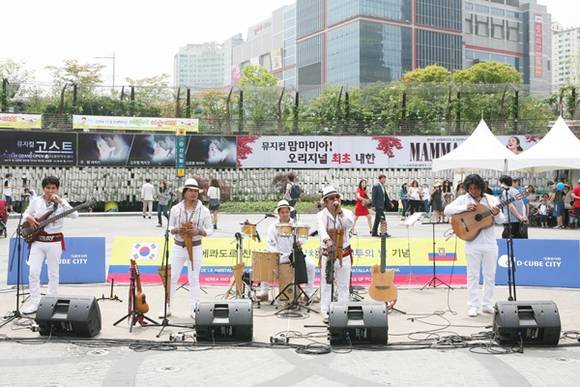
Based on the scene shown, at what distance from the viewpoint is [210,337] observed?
7605 mm

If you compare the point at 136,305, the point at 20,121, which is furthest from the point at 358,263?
the point at 20,121

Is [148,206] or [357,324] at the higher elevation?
[148,206]

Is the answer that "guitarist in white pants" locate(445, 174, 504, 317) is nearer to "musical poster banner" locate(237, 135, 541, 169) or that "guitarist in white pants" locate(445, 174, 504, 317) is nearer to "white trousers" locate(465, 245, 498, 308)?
"white trousers" locate(465, 245, 498, 308)

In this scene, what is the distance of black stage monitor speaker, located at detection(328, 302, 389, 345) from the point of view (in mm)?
7383

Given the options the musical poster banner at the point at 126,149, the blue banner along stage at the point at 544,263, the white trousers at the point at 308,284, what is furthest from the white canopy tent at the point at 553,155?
the musical poster banner at the point at 126,149

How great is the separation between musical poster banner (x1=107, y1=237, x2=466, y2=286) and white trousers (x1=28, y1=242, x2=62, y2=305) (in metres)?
2.71

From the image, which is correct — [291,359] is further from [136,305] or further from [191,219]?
[191,219]

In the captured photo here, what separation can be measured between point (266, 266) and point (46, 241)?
3411mm

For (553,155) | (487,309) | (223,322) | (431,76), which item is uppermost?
(431,76)

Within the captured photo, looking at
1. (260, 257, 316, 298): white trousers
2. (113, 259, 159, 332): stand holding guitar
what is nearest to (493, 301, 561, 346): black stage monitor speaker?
(260, 257, 316, 298): white trousers

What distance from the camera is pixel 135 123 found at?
33750 millimetres

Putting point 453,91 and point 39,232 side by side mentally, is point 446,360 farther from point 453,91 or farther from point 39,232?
point 453,91

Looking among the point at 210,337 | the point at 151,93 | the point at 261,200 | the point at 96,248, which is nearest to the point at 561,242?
the point at 210,337

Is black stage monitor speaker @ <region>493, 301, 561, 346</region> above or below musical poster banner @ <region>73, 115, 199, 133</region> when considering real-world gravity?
below
